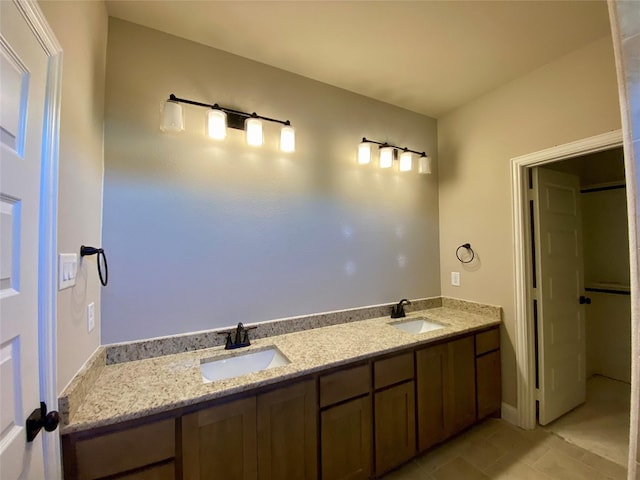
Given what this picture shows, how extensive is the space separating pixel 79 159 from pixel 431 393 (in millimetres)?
2295

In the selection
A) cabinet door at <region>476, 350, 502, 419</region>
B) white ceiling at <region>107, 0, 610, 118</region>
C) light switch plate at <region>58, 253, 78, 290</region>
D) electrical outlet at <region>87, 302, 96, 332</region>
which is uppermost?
white ceiling at <region>107, 0, 610, 118</region>

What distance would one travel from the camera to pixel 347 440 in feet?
4.79

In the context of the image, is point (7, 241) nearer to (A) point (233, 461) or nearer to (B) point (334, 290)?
(A) point (233, 461)

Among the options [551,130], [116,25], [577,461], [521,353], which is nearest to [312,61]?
[116,25]

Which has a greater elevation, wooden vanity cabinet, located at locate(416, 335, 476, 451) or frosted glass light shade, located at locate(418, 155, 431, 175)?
frosted glass light shade, located at locate(418, 155, 431, 175)

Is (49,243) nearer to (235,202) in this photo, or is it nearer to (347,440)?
(235,202)

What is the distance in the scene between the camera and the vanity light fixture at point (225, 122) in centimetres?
144

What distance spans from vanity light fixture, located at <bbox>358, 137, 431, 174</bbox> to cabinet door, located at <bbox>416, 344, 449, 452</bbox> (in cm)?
143

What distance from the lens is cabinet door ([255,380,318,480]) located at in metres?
1.24

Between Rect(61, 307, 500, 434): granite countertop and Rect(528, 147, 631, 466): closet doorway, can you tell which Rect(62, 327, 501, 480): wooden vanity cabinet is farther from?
Rect(528, 147, 631, 466): closet doorway

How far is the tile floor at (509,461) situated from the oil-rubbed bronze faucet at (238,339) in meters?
1.22

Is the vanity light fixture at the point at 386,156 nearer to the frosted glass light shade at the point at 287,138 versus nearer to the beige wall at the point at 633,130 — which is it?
the frosted glass light shade at the point at 287,138

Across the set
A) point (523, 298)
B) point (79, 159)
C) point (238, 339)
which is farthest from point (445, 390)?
point (79, 159)

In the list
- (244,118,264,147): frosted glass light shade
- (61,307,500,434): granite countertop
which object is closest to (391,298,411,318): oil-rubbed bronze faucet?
(61,307,500,434): granite countertop
